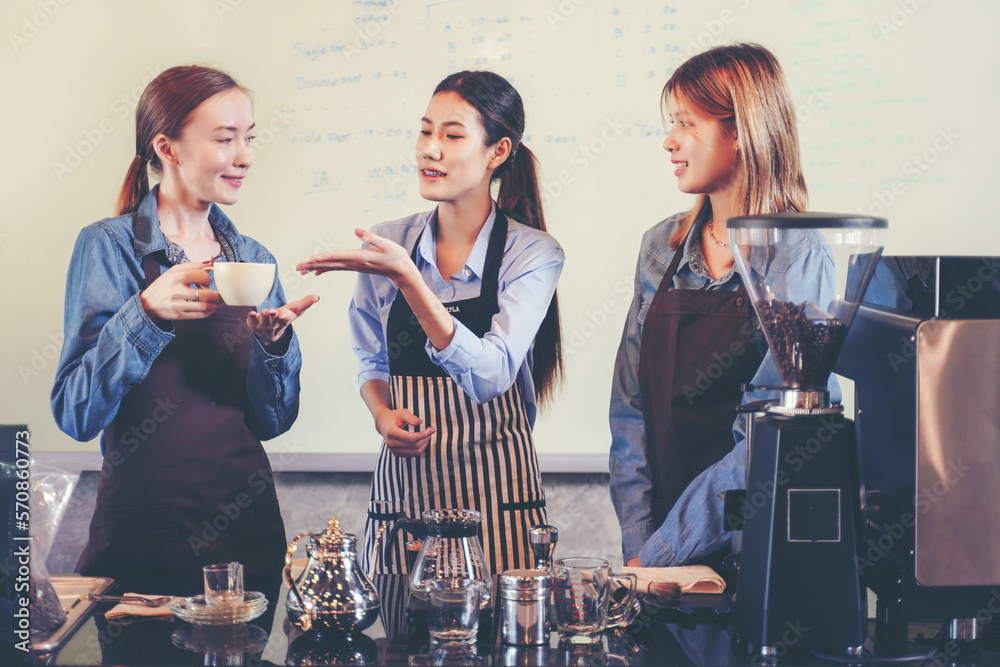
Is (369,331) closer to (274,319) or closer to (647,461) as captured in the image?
(274,319)

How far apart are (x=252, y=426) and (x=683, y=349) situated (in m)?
1.02

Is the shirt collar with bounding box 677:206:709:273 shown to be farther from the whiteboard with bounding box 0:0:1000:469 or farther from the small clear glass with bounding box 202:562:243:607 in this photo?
the small clear glass with bounding box 202:562:243:607

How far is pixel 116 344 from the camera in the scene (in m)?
1.96

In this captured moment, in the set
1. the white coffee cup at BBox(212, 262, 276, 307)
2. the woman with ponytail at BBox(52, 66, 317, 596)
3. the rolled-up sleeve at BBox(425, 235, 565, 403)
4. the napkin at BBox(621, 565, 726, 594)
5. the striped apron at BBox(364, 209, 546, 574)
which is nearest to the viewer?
the napkin at BBox(621, 565, 726, 594)

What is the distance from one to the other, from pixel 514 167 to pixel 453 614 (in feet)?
4.23

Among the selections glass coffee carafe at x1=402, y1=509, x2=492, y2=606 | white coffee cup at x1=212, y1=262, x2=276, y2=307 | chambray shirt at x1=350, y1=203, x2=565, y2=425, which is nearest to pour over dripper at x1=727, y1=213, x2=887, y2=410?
glass coffee carafe at x1=402, y1=509, x2=492, y2=606

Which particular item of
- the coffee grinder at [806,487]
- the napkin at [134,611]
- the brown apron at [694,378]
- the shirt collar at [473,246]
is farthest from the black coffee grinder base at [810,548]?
the shirt collar at [473,246]

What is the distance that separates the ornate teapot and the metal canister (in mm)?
203

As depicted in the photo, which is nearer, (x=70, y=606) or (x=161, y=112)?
(x=70, y=606)

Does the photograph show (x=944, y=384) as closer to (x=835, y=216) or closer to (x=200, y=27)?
(x=835, y=216)

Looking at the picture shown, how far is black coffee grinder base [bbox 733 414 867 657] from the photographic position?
1265mm

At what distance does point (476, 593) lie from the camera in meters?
1.29

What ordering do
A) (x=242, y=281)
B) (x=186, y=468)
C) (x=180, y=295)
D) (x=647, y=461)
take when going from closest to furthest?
(x=242, y=281) → (x=180, y=295) → (x=647, y=461) → (x=186, y=468)

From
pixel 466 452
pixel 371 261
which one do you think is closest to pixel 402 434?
pixel 466 452
